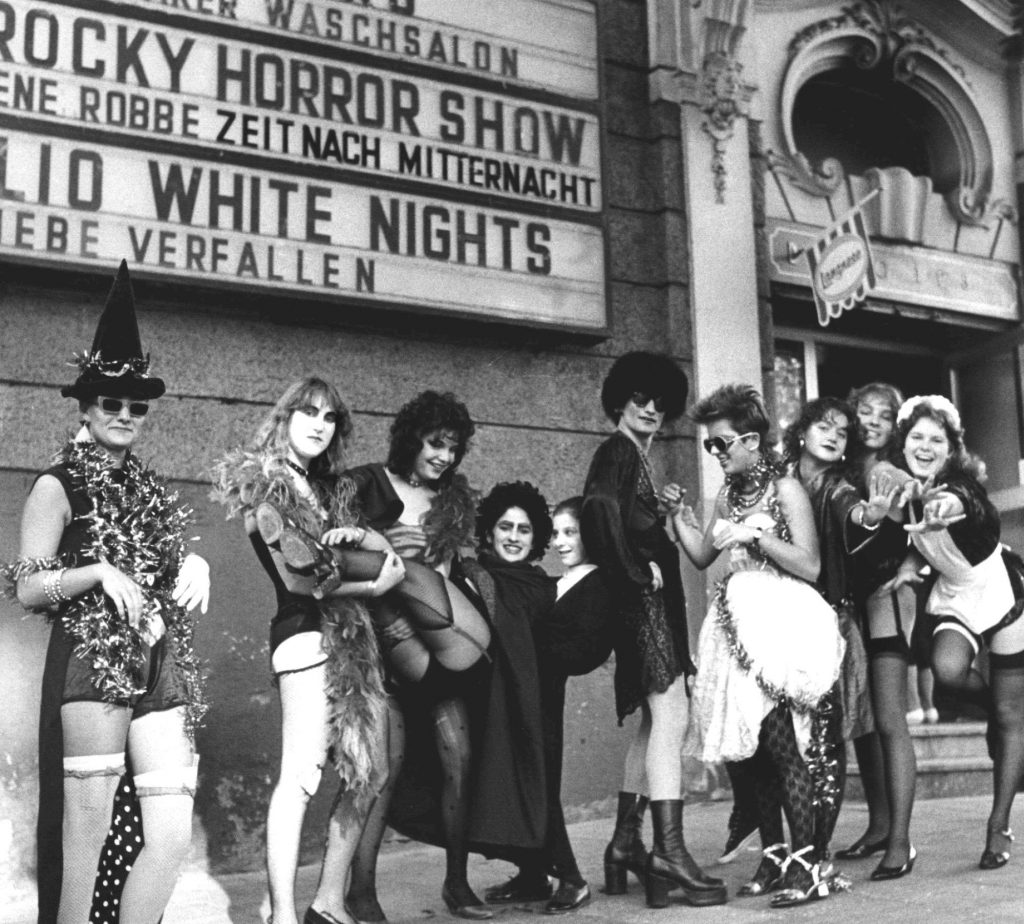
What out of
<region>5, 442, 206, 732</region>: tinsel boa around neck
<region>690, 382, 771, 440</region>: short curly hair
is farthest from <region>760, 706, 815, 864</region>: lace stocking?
<region>5, 442, 206, 732</region>: tinsel boa around neck

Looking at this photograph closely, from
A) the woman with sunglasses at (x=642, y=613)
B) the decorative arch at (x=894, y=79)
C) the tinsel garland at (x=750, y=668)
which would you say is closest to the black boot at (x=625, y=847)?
the woman with sunglasses at (x=642, y=613)

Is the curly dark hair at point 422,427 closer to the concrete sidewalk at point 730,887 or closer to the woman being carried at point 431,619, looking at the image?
the woman being carried at point 431,619

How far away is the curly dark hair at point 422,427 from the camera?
16.4ft

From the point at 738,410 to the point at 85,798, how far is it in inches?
112

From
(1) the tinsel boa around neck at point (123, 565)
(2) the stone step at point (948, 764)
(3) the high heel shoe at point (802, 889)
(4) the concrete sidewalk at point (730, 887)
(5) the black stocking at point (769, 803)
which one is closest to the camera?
(1) the tinsel boa around neck at point (123, 565)

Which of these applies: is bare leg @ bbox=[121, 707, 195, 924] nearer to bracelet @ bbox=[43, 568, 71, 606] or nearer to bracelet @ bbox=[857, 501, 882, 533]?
bracelet @ bbox=[43, 568, 71, 606]

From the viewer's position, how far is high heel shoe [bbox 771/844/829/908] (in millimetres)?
4734

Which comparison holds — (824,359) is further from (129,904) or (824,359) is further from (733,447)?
(129,904)

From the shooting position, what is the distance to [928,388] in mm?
10594

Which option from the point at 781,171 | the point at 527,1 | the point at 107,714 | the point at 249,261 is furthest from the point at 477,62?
the point at 107,714

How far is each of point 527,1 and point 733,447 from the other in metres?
3.75

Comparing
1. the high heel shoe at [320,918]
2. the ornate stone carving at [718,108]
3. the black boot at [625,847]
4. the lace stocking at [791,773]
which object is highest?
the ornate stone carving at [718,108]

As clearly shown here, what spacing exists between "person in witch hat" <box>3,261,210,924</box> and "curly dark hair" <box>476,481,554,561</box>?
4.81 feet

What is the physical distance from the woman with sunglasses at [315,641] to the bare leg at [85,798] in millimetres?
641
